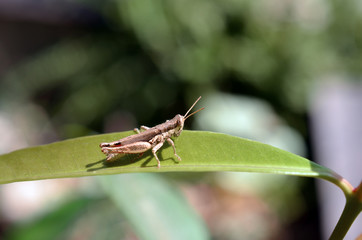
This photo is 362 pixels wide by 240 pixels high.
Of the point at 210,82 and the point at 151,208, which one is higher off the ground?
the point at 210,82

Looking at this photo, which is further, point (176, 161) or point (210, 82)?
point (210, 82)

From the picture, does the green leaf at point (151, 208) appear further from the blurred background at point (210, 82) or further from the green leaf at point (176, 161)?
the blurred background at point (210, 82)

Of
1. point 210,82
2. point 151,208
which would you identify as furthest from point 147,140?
point 210,82

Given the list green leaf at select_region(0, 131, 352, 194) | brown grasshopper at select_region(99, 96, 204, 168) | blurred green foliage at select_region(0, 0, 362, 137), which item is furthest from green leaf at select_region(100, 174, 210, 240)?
blurred green foliage at select_region(0, 0, 362, 137)

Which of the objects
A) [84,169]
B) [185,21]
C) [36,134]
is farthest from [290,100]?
[84,169]

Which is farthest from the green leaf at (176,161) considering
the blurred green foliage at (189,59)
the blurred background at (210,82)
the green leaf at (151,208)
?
the blurred green foliage at (189,59)

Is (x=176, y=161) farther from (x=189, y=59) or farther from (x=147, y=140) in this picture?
(x=189, y=59)
